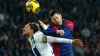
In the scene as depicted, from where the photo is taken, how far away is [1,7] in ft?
60.2

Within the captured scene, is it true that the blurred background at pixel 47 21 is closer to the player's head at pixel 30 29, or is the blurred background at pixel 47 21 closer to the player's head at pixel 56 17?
the player's head at pixel 56 17

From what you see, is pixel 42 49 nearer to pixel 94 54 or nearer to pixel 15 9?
pixel 94 54

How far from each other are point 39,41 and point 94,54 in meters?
8.04

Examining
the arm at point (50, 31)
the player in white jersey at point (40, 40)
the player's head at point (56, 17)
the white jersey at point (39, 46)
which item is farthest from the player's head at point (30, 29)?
the player's head at point (56, 17)

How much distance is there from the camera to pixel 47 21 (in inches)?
676

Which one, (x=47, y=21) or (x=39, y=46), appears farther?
(x=47, y=21)

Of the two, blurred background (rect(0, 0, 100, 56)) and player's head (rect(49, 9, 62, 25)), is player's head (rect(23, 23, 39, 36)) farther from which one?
blurred background (rect(0, 0, 100, 56))

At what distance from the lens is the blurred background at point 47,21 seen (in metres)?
15.6

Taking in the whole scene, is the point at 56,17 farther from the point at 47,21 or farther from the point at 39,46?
the point at 47,21

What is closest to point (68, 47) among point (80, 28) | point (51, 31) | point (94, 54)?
point (51, 31)

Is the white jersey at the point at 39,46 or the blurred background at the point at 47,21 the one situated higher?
the white jersey at the point at 39,46

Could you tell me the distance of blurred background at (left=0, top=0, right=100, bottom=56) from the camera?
15.6 m

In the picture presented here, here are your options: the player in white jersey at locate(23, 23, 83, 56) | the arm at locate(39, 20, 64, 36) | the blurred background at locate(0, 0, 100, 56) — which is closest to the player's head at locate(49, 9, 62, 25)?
the arm at locate(39, 20, 64, 36)

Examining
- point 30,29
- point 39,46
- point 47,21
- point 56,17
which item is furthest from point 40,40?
point 47,21
